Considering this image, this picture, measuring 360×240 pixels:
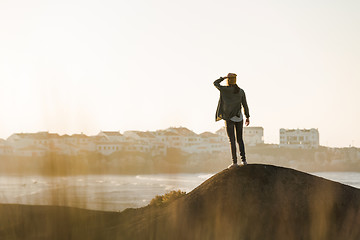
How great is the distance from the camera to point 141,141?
434 feet

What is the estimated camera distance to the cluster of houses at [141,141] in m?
122


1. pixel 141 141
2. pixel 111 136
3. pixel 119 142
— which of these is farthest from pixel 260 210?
pixel 141 141

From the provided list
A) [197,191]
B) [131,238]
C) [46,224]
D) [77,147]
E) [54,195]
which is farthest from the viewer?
[77,147]

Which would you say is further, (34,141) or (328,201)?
(34,141)

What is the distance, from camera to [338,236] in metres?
9.96

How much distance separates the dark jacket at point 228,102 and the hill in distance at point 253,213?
1360mm

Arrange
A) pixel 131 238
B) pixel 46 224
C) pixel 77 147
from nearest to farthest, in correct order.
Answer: pixel 131 238 → pixel 46 224 → pixel 77 147

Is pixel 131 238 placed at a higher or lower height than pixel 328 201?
lower

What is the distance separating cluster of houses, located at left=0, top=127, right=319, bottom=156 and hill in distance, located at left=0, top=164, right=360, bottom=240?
101262mm

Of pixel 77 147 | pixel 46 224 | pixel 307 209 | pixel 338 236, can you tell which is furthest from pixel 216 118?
pixel 77 147

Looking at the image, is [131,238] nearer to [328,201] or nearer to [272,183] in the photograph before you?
[272,183]

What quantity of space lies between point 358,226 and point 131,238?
5004 mm

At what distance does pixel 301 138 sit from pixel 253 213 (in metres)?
145

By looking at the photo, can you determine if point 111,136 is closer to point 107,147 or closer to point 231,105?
point 107,147
